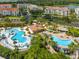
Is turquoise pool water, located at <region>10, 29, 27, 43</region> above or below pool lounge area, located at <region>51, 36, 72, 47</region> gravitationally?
below

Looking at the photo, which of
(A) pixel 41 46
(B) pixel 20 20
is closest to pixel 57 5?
(B) pixel 20 20

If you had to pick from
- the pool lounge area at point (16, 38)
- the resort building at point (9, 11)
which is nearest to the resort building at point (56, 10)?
the resort building at point (9, 11)

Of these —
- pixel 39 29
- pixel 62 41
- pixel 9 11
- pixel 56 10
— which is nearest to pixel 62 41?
pixel 62 41

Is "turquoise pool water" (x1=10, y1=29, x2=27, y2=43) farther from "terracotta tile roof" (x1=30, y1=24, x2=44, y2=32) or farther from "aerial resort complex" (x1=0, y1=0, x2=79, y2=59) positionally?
"terracotta tile roof" (x1=30, y1=24, x2=44, y2=32)

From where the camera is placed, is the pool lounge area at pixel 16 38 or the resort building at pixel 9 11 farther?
the resort building at pixel 9 11

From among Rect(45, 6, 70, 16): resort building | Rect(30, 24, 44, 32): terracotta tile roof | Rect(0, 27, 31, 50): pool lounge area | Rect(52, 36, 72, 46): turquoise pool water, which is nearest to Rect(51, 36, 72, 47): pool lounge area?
Rect(52, 36, 72, 46): turquoise pool water

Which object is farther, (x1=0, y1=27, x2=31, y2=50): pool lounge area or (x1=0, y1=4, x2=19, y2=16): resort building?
(x1=0, y1=4, x2=19, y2=16): resort building

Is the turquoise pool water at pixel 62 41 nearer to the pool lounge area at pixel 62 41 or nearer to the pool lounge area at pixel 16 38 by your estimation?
the pool lounge area at pixel 62 41

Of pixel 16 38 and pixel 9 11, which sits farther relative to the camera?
pixel 9 11

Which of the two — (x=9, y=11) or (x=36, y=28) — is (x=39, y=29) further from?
(x=9, y=11)
